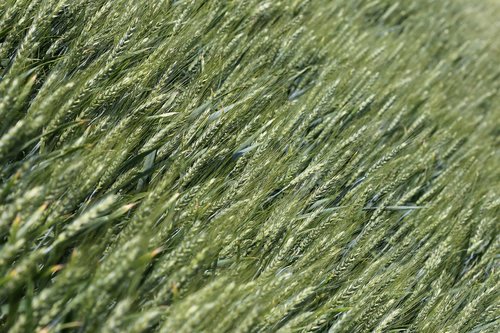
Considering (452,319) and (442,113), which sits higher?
(442,113)

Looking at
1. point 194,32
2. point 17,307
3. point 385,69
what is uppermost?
point 194,32

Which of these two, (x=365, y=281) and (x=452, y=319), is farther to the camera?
(x=452, y=319)

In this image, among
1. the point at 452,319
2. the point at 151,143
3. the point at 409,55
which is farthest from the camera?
the point at 409,55

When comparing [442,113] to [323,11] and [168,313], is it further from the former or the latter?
[168,313]

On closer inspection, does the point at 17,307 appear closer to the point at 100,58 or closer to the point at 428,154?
the point at 100,58

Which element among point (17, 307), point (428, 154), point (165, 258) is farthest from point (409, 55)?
point (17, 307)

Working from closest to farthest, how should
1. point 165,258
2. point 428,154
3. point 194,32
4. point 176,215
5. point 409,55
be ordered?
point 165,258
point 176,215
point 194,32
point 428,154
point 409,55
